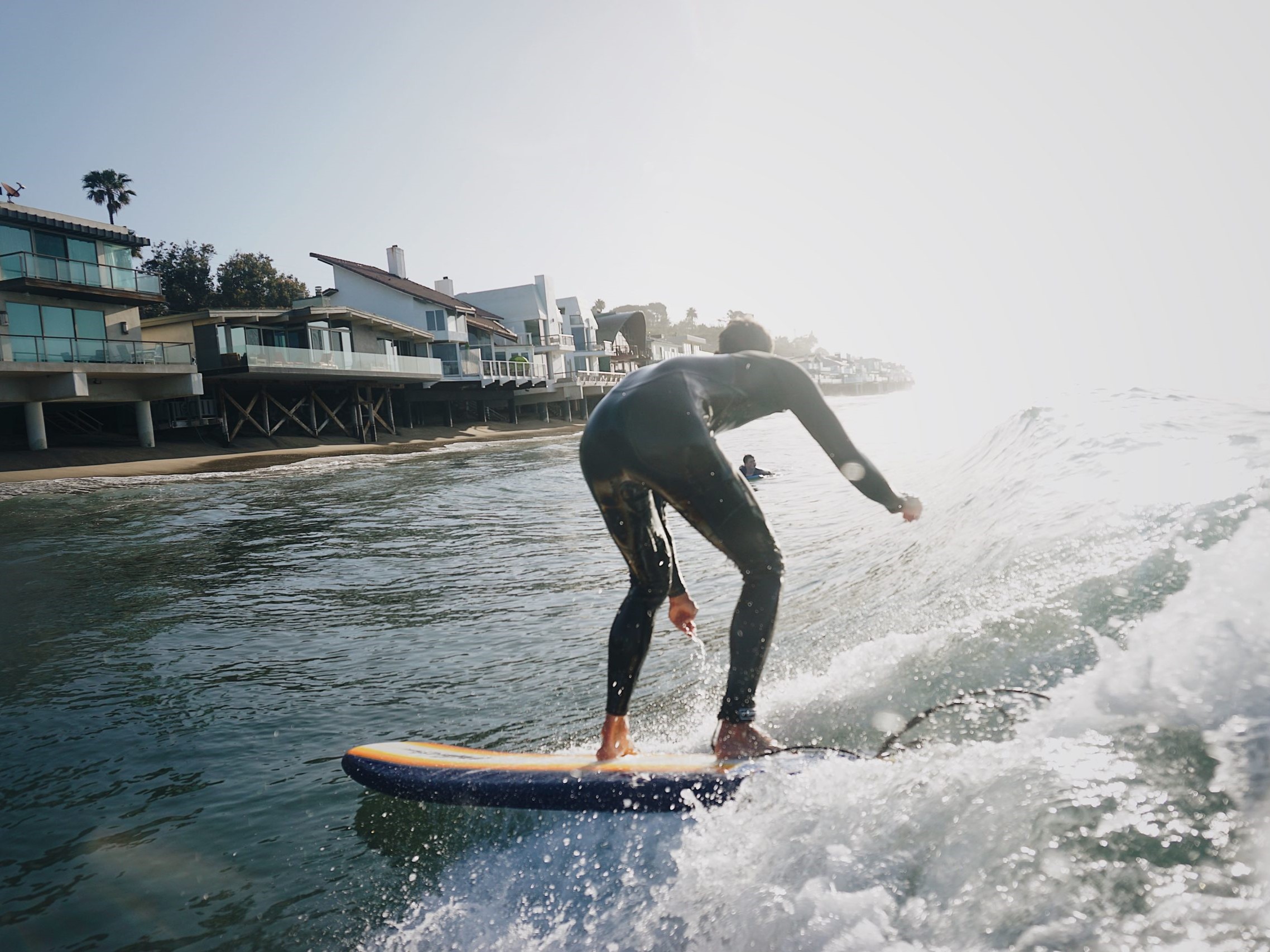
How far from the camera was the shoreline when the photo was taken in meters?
22.9

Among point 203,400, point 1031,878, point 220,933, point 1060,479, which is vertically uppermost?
→ point 203,400

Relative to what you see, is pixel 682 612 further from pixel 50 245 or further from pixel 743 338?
pixel 50 245

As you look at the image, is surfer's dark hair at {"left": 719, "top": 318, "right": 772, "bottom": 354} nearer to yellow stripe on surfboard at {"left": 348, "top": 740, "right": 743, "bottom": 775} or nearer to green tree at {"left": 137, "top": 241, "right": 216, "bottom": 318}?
yellow stripe on surfboard at {"left": 348, "top": 740, "right": 743, "bottom": 775}

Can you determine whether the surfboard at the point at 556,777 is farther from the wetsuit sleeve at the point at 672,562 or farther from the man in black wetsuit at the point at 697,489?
the wetsuit sleeve at the point at 672,562

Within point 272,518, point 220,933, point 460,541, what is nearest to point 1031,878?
point 220,933

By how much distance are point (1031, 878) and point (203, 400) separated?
35.0 meters

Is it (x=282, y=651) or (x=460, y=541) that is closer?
(x=282, y=651)

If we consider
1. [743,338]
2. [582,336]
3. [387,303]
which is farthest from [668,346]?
[743,338]

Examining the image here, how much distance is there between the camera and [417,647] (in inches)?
219

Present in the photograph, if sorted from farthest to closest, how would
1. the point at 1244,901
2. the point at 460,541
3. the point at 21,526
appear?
1. the point at 21,526
2. the point at 460,541
3. the point at 1244,901

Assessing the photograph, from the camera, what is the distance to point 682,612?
317 centimetres

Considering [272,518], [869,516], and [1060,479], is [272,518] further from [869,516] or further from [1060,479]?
[1060,479]

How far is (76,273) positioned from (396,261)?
1177 inches

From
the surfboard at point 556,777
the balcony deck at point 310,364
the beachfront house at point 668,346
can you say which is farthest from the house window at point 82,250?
the beachfront house at point 668,346
